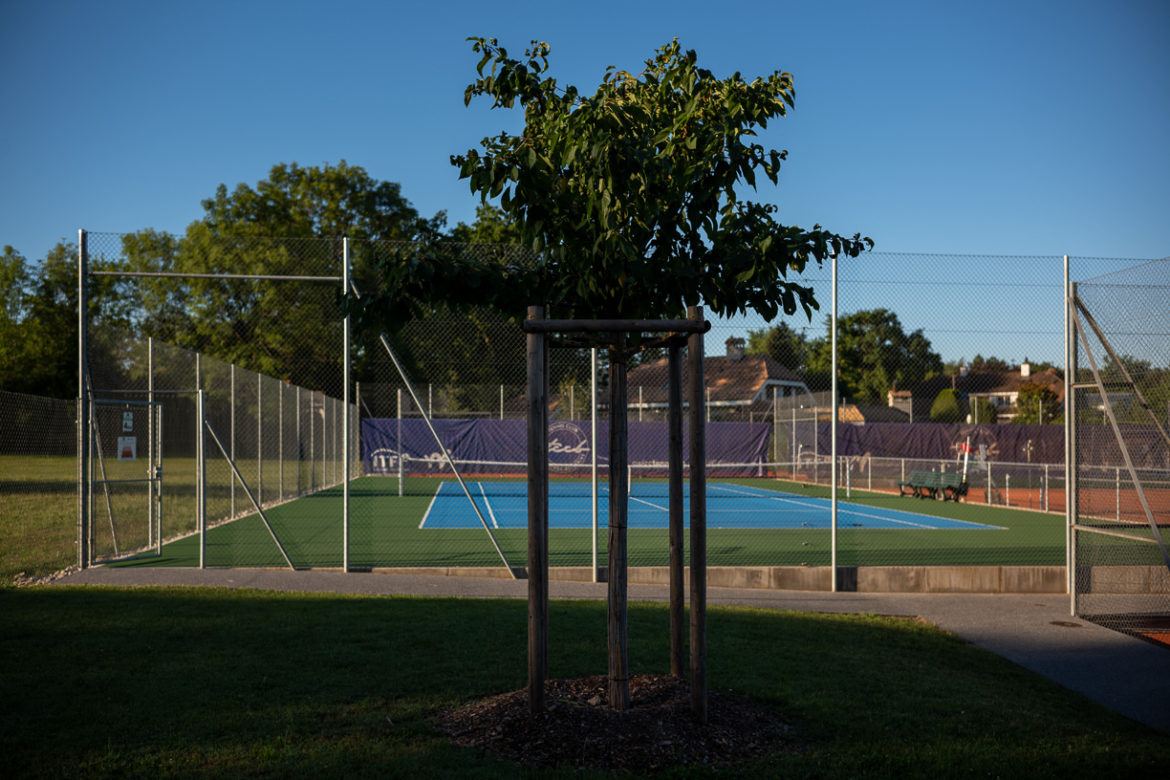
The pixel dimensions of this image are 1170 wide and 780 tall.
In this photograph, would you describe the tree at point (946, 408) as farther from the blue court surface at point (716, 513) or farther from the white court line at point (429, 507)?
the white court line at point (429, 507)

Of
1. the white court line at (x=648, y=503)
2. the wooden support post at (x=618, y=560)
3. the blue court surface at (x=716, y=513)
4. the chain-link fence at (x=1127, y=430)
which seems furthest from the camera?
the white court line at (x=648, y=503)

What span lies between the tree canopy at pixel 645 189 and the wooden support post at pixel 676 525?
0.57m

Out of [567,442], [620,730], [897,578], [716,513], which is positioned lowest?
[716,513]

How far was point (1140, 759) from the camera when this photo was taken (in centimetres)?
487

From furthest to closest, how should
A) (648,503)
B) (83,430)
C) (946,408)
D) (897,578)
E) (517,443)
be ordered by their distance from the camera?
(517,443)
(648,503)
(946,408)
(83,430)
(897,578)

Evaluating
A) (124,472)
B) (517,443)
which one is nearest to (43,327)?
(517,443)

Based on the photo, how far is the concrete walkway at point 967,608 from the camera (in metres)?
7.00

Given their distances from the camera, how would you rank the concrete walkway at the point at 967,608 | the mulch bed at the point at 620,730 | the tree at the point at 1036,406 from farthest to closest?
the tree at the point at 1036,406 < the concrete walkway at the point at 967,608 < the mulch bed at the point at 620,730

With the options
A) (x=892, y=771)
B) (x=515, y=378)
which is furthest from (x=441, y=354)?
(x=892, y=771)

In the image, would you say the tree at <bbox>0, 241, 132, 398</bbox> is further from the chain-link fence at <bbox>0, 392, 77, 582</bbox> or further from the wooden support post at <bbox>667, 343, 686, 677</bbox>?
the wooden support post at <bbox>667, 343, 686, 677</bbox>

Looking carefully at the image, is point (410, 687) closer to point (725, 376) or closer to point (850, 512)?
point (725, 376)

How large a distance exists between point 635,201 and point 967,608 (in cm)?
705

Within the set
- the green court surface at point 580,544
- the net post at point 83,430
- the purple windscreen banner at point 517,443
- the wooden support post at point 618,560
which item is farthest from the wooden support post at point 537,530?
the purple windscreen banner at point 517,443

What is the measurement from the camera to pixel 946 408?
13688 millimetres
